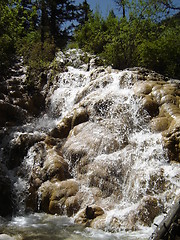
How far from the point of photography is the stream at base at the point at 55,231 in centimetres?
537

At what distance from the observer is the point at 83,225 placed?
6.14 m

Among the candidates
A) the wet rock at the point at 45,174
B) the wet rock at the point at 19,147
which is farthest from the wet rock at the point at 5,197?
the wet rock at the point at 19,147

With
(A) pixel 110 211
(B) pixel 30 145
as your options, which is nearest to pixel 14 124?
(B) pixel 30 145

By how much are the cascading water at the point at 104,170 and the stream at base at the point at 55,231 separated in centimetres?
2

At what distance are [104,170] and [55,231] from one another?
2.22 meters

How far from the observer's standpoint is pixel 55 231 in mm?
5801

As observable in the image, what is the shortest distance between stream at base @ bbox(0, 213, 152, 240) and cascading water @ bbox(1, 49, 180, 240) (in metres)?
0.02

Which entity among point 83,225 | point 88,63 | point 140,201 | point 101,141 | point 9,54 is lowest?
point 83,225

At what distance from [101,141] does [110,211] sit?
7.83 feet

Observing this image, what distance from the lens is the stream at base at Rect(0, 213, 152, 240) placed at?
5.37 metres

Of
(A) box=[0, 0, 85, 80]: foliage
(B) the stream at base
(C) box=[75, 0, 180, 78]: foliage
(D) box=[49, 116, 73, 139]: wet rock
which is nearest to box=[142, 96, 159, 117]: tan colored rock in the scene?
(D) box=[49, 116, 73, 139]: wet rock

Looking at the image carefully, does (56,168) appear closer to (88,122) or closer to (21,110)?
(88,122)

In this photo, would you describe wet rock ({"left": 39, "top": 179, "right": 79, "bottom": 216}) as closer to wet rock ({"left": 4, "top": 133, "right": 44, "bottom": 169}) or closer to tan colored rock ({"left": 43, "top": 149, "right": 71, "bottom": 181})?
tan colored rock ({"left": 43, "top": 149, "right": 71, "bottom": 181})

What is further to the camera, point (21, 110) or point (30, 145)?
point (21, 110)
